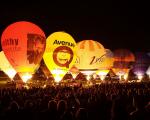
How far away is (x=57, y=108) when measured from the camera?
6289 mm

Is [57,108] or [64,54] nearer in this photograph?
[57,108]

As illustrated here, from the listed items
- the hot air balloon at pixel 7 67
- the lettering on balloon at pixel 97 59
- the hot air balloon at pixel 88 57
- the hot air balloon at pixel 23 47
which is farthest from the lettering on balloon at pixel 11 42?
the lettering on balloon at pixel 97 59

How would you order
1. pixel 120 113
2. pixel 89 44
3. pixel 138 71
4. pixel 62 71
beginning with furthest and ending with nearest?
pixel 138 71, pixel 89 44, pixel 62 71, pixel 120 113

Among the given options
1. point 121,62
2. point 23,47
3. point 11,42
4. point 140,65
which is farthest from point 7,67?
point 140,65

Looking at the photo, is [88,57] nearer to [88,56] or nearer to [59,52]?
[88,56]

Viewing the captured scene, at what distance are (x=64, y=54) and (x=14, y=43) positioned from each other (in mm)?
4115

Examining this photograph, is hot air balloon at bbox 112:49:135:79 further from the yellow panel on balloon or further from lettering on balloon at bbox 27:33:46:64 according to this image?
lettering on balloon at bbox 27:33:46:64

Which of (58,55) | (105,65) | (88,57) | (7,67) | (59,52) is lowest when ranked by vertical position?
(7,67)

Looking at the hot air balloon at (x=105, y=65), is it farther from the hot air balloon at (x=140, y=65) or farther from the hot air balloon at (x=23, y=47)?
the hot air balloon at (x=23, y=47)

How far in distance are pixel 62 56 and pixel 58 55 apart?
11.8 inches

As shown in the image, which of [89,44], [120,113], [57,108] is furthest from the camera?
[89,44]

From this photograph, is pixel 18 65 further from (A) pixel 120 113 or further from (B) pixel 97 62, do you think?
(A) pixel 120 113

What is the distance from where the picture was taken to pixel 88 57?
92.5 feet

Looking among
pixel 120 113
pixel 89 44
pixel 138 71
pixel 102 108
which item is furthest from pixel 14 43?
pixel 138 71
